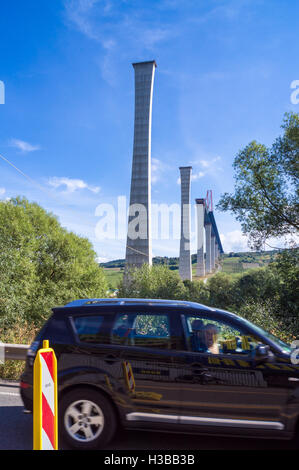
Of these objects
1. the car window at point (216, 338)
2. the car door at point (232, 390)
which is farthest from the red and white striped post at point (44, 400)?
A: the car window at point (216, 338)

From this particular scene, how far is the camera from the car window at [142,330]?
4055 millimetres

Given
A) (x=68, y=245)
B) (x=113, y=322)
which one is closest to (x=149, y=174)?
(x=68, y=245)

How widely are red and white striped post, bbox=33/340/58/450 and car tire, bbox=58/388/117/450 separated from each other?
82cm

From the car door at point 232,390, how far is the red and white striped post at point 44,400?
148 centimetres

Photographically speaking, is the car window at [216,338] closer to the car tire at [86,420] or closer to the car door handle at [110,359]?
the car door handle at [110,359]

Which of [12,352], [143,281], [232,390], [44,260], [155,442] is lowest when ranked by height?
[155,442]

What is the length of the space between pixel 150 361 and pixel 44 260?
29418 mm

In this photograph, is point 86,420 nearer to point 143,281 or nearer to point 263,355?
point 263,355

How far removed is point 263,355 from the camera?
3.79 m

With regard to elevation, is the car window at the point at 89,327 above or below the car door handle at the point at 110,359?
above

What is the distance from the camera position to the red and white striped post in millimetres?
2848

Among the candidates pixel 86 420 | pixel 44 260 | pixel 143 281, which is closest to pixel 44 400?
pixel 86 420

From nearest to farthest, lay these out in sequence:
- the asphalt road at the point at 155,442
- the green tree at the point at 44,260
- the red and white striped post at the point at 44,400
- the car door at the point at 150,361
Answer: the red and white striped post at the point at 44,400 < the car door at the point at 150,361 < the asphalt road at the point at 155,442 < the green tree at the point at 44,260
